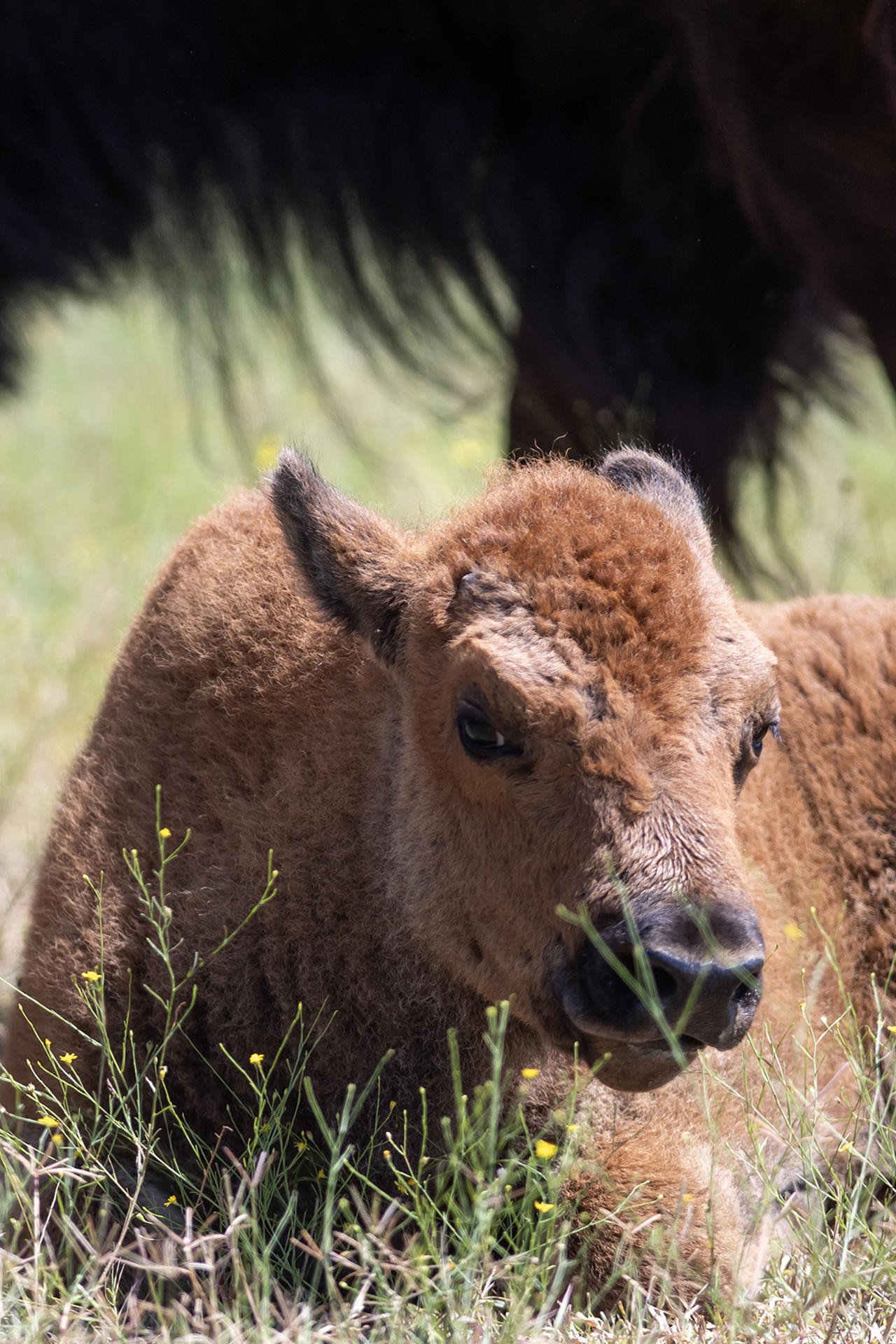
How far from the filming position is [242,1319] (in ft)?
8.77

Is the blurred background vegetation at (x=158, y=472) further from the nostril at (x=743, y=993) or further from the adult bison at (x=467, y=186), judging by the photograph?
the nostril at (x=743, y=993)

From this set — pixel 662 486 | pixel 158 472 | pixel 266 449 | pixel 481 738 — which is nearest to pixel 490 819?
pixel 481 738

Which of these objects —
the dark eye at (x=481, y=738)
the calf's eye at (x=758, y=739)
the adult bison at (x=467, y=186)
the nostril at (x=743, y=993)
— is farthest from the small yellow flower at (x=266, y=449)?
the nostril at (x=743, y=993)

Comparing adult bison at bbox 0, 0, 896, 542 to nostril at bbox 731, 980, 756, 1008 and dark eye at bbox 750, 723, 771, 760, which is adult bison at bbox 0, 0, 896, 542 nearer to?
dark eye at bbox 750, 723, 771, 760

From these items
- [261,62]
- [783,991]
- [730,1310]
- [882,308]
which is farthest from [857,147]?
[730,1310]

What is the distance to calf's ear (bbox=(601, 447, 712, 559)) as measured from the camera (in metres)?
3.18

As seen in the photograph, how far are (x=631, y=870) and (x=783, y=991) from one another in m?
1.17

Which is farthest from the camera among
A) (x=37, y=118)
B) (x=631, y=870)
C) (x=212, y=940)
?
(x=37, y=118)

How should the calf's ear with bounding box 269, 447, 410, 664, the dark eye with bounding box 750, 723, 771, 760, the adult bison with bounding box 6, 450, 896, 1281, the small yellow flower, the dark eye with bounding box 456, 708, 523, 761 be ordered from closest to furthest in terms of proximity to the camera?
1. the adult bison with bounding box 6, 450, 896, 1281
2. the dark eye with bounding box 456, 708, 523, 761
3. the dark eye with bounding box 750, 723, 771, 760
4. the calf's ear with bounding box 269, 447, 410, 664
5. the small yellow flower

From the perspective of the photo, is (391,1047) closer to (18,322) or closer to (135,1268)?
(135,1268)

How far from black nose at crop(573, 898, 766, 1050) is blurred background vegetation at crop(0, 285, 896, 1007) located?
1.30 m

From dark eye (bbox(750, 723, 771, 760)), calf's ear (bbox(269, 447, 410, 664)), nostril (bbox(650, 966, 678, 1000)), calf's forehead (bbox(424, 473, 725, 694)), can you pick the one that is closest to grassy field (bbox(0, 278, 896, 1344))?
calf's ear (bbox(269, 447, 410, 664))

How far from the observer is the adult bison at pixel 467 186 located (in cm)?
414

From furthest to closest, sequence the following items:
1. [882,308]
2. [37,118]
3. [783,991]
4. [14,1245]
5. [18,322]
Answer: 1. [18,322]
2. [37,118]
3. [882,308]
4. [783,991]
5. [14,1245]
